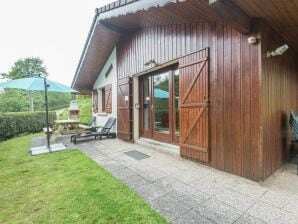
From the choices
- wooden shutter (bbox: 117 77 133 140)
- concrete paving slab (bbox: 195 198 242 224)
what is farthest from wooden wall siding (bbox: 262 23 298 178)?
wooden shutter (bbox: 117 77 133 140)

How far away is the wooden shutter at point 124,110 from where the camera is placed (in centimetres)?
600

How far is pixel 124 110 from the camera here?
630 centimetres

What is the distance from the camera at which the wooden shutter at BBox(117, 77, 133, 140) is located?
6.00 m

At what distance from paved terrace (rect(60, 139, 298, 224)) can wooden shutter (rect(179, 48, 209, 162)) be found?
0.35 m

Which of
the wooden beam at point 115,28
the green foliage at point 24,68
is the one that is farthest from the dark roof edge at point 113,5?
the green foliage at point 24,68

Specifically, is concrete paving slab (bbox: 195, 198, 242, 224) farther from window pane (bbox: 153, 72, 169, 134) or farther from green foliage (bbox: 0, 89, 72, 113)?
green foliage (bbox: 0, 89, 72, 113)

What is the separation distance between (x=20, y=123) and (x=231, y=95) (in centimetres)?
921

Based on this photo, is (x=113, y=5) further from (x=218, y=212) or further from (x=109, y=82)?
(x=218, y=212)

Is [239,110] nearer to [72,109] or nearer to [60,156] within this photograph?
[60,156]

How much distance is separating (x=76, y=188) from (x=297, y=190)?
10.4 ft

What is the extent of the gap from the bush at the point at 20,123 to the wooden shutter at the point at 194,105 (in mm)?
7474

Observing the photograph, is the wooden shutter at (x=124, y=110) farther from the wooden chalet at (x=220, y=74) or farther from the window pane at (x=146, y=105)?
the wooden chalet at (x=220, y=74)

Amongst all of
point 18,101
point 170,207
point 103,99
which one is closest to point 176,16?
point 170,207

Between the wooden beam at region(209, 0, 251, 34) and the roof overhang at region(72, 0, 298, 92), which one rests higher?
the roof overhang at region(72, 0, 298, 92)
